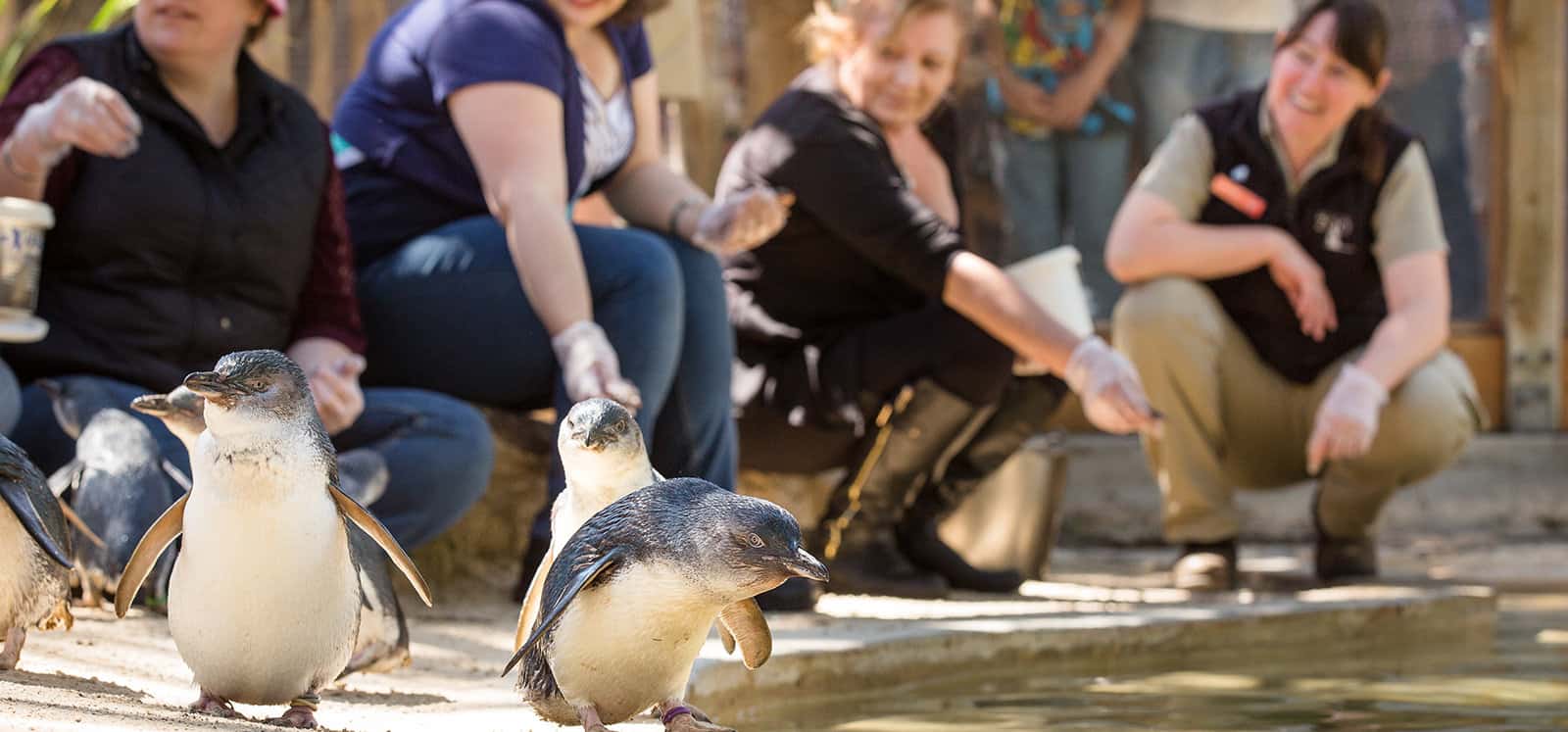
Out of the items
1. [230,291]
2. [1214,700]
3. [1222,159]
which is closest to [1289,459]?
[1222,159]

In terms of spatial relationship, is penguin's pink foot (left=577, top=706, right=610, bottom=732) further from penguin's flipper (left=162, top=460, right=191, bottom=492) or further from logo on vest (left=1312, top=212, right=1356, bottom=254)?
logo on vest (left=1312, top=212, right=1356, bottom=254)

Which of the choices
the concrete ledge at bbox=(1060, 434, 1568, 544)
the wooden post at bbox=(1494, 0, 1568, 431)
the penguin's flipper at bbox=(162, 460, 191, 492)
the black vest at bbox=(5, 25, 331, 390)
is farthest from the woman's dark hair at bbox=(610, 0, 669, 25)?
the wooden post at bbox=(1494, 0, 1568, 431)

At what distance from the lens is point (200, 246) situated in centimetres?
337

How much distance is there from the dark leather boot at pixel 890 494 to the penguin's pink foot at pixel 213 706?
2.18m

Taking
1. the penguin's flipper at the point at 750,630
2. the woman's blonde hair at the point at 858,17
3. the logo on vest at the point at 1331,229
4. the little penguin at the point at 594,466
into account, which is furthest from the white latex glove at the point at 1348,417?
the penguin's flipper at the point at 750,630

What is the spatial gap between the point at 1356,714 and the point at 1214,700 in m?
0.23

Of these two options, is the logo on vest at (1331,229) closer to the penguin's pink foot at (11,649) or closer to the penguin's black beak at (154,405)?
the penguin's black beak at (154,405)

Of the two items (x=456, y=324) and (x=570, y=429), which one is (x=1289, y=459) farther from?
(x=570, y=429)

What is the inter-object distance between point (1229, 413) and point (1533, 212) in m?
2.11

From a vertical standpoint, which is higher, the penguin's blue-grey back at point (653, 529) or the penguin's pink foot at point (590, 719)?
the penguin's blue-grey back at point (653, 529)

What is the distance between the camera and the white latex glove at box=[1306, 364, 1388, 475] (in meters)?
4.36

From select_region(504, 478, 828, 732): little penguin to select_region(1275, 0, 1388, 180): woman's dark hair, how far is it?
113 inches

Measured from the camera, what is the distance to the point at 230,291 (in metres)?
3.43

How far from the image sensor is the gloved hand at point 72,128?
9.86 ft
